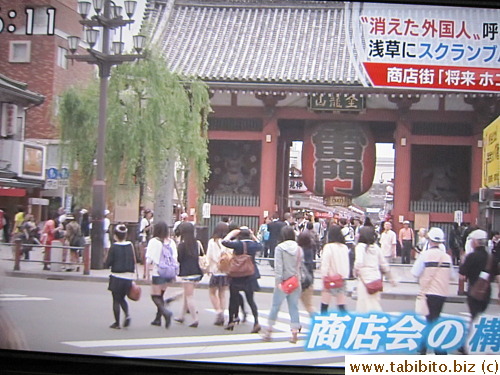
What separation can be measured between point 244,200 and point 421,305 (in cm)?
151

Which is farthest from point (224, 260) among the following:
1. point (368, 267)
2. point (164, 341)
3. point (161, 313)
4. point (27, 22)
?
point (27, 22)

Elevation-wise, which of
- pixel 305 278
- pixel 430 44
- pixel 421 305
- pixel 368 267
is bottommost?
pixel 421 305

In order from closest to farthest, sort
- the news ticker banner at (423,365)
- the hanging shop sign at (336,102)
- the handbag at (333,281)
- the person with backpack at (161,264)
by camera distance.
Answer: the news ticker banner at (423,365) → the handbag at (333,281) → the person with backpack at (161,264) → the hanging shop sign at (336,102)

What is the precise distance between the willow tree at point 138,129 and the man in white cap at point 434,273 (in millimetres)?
1727

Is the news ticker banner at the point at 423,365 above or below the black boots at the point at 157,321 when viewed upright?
below

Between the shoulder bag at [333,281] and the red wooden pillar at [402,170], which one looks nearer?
the shoulder bag at [333,281]

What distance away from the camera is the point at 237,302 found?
13.6 feet

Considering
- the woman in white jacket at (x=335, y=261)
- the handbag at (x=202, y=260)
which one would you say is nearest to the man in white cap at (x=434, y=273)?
the woman in white jacket at (x=335, y=261)

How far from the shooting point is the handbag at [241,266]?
167 inches

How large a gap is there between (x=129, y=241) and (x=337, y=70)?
2134 millimetres

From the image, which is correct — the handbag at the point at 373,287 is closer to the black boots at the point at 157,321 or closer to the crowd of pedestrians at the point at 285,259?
the crowd of pedestrians at the point at 285,259

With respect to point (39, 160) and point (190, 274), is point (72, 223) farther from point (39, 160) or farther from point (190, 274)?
point (190, 274)

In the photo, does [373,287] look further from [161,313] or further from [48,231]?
[48,231]

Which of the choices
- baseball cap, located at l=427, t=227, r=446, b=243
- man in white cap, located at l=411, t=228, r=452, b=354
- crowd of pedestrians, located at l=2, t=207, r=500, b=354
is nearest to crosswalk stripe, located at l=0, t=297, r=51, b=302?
crowd of pedestrians, located at l=2, t=207, r=500, b=354
